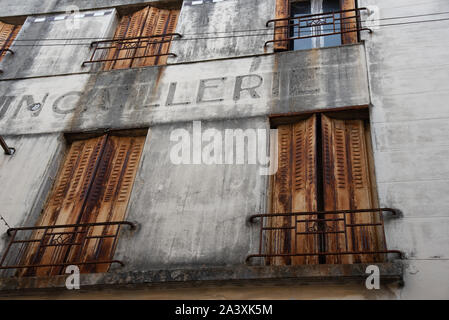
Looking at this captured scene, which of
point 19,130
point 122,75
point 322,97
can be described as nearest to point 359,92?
point 322,97

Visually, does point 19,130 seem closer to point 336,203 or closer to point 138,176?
point 138,176

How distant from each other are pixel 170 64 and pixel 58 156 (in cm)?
285

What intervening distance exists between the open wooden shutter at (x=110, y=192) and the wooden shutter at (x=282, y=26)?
10.7 ft

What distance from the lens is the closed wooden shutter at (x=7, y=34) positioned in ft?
42.8

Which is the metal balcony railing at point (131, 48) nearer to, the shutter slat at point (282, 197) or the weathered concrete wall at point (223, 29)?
the weathered concrete wall at point (223, 29)

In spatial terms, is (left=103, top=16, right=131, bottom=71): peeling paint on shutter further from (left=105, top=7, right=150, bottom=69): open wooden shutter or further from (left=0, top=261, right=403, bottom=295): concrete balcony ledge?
(left=0, top=261, right=403, bottom=295): concrete balcony ledge

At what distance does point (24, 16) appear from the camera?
13.4 m

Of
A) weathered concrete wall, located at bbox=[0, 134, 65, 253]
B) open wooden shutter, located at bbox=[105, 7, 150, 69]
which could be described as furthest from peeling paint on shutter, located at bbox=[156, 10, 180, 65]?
weathered concrete wall, located at bbox=[0, 134, 65, 253]

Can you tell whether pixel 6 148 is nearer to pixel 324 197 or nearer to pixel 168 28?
pixel 168 28

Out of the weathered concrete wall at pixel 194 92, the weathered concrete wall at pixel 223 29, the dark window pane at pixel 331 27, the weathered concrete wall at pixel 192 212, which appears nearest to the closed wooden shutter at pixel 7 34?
the weathered concrete wall at pixel 194 92

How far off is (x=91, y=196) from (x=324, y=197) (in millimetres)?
3813
